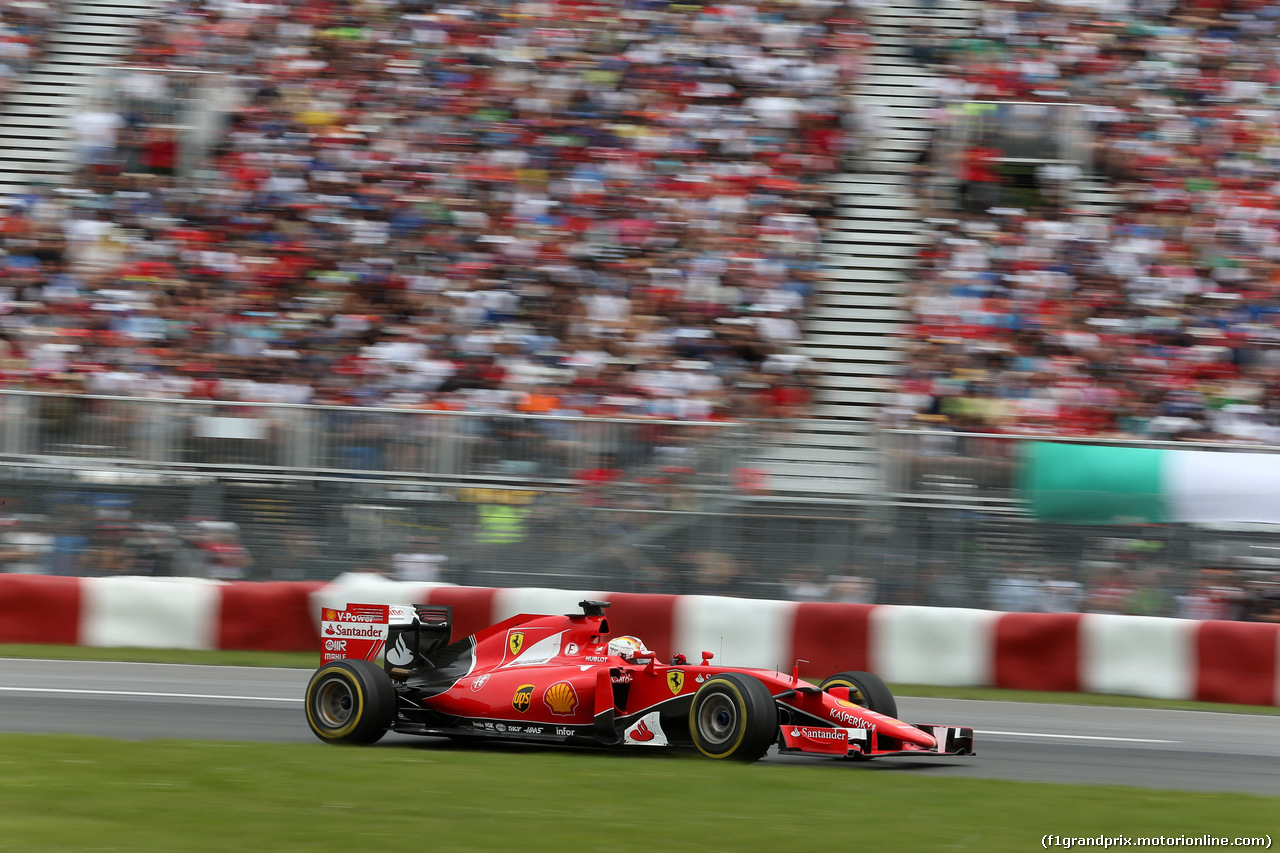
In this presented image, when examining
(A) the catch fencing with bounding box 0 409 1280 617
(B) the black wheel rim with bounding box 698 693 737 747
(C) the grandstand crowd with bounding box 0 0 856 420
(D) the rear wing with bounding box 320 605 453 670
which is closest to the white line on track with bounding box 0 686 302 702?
(D) the rear wing with bounding box 320 605 453 670

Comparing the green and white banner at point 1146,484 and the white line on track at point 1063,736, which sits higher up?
the green and white banner at point 1146,484

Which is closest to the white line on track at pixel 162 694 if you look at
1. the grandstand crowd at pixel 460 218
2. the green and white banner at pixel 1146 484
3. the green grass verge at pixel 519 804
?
the green grass verge at pixel 519 804

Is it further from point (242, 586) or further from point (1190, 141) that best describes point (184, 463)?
point (1190, 141)

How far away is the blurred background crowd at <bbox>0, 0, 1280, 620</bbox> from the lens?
13891mm

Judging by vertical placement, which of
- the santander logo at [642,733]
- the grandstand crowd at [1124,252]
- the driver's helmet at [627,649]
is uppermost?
the grandstand crowd at [1124,252]

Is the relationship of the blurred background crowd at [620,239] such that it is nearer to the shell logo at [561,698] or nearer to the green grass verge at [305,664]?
the green grass verge at [305,664]

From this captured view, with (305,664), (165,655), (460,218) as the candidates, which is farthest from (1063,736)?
(460,218)

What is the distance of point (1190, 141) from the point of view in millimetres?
16172

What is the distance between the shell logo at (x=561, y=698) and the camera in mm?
8047

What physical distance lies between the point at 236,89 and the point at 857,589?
1014 centimetres

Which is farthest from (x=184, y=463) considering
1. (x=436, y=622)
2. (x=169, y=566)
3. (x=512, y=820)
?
(x=512, y=820)

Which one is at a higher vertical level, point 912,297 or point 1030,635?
point 912,297

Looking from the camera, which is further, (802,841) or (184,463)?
(184,463)

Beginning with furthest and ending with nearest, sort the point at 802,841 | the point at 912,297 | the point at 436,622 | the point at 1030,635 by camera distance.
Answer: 1. the point at 912,297
2. the point at 1030,635
3. the point at 436,622
4. the point at 802,841
